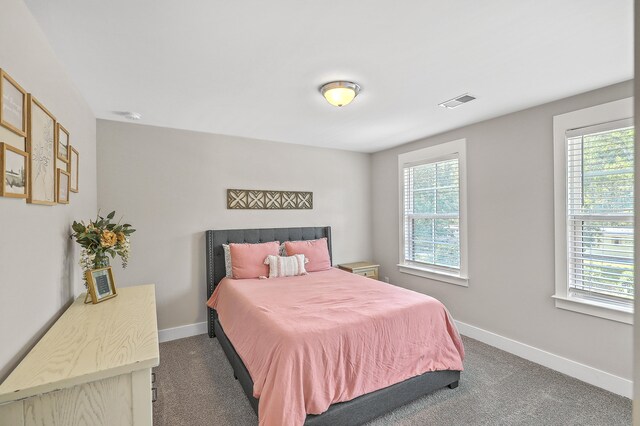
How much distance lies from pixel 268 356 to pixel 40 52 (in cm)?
213

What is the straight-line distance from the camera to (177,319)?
138 inches

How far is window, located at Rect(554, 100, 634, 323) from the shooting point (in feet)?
7.68

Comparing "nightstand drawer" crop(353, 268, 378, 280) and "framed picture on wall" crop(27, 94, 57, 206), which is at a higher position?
"framed picture on wall" crop(27, 94, 57, 206)

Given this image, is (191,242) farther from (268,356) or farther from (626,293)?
(626,293)

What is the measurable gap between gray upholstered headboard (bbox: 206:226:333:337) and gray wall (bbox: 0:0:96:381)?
1460mm

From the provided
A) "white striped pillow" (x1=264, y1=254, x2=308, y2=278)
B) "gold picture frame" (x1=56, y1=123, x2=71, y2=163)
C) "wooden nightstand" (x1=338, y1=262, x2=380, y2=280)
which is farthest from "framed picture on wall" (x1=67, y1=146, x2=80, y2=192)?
"wooden nightstand" (x1=338, y1=262, x2=380, y2=280)

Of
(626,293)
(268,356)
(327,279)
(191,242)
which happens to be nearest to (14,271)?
(268,356)

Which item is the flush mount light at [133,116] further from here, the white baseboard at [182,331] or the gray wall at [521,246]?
the gray wall at [521,246]

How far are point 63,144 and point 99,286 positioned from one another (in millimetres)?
944

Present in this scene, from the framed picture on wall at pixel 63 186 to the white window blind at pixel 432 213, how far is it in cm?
368

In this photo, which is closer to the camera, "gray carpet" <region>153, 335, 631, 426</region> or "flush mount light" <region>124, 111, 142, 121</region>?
"gray carpet" <region>153, 335, 631, 426</region>

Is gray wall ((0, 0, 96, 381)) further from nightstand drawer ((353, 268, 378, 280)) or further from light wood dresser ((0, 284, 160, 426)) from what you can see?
nightstand drawer ((353, 268, 378, 280))

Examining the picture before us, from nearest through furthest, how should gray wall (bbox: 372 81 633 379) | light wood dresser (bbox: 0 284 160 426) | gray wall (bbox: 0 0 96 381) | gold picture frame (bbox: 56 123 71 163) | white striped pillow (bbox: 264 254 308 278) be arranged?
light wood dresser (bbox: 0 284 160 426) < gray wall (bbox: 0 0 96 381) < gold picture frame (bbox: 56 123 71 163) < gray wall (bbox: 372 81 633 379) < white striped pillow (bbox: 264 254 308 278)

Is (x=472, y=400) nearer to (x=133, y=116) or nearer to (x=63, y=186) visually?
(x=63, y=186)
